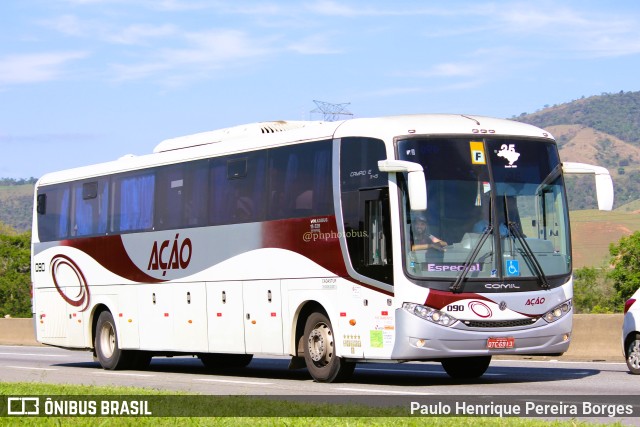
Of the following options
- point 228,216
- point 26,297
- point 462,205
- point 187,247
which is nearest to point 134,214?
point 187,247

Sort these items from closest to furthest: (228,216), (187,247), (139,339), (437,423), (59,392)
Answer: (437,423) → (59,392) → (228,216) → (187,247) → (139,339)

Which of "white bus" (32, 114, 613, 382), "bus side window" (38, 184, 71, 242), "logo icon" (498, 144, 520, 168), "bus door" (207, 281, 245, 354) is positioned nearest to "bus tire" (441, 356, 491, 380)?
"white bus" (32, 114, 613, 382)

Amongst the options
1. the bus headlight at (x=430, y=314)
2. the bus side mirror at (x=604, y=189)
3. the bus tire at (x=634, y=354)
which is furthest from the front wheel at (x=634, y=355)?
the bus headlight at (x=430, y=314)

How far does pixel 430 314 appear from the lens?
1731cm

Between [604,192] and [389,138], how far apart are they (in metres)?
3.27

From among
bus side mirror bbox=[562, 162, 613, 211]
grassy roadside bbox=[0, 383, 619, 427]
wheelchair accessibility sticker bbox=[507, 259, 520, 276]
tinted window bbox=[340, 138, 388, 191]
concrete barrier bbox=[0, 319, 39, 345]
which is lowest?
concrete barrier bbox=[0, 319, 39, 345]

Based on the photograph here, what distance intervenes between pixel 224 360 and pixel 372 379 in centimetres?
568

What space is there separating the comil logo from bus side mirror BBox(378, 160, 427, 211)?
21.4ft

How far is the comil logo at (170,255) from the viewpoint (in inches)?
900

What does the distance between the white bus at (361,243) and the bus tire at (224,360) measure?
38.2 inches

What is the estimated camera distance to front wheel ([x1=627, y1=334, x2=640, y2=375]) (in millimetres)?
19234

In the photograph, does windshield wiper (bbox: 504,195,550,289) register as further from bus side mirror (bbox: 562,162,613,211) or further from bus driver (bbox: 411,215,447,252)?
bus side mirror (bbox: 562,162,613,211)

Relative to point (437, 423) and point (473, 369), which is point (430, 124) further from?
point (437, 423)

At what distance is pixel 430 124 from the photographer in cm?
1819
